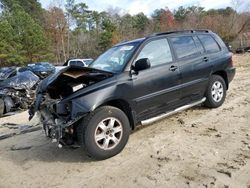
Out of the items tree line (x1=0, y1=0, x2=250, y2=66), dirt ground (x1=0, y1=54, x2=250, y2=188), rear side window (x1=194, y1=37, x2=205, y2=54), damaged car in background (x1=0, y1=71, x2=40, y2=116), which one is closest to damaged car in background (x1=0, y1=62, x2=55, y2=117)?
damaged car in background (x1=0, y1=71, x2=40, y2=116)

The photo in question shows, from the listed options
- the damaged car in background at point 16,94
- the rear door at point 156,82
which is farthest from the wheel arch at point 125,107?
the damaged car in background at point 16,94

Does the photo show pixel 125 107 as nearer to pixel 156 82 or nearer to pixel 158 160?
pixel 156 82

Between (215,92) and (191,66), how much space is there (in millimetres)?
1061

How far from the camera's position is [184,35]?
615cm

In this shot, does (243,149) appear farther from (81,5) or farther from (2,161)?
(81,5)

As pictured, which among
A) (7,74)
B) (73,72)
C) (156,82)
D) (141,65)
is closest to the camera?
(73,72)

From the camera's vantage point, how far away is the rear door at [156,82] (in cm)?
510

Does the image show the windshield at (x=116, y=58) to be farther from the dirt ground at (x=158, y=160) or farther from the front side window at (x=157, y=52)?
the dirt ground at (x=158, y=160)

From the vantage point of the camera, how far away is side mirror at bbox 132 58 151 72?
5000 mm

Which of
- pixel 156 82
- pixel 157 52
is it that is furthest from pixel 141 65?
pixel 157 52

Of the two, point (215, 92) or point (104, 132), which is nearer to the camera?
point (104, 132)

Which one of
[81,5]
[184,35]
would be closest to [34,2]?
[81,5]

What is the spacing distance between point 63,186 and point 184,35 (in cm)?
375

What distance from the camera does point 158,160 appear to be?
4.36 metres
